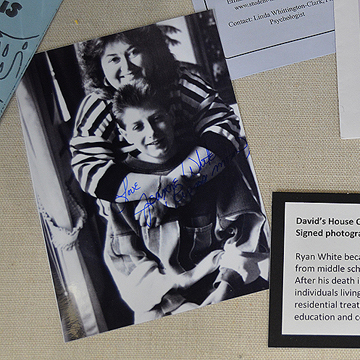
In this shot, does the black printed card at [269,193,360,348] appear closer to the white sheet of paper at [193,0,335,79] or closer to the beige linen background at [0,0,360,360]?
the beige linen background at [0,0,360,360]

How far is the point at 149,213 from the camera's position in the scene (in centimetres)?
35

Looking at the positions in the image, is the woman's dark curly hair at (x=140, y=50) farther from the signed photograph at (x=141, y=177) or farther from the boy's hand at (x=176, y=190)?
the boy's hand at (x=176, y=190)

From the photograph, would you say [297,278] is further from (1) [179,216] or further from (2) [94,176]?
(2) [94,176]

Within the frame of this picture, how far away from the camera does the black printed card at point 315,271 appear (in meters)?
0.35

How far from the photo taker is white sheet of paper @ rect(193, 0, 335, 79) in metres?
0.35

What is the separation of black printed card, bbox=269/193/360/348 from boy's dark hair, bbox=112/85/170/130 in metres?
0.18

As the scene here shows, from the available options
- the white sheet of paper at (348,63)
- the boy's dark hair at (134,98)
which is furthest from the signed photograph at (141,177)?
the white sheet of paper at (348,63)

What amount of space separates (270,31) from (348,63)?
0.10 m

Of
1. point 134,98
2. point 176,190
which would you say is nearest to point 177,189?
point 176,190

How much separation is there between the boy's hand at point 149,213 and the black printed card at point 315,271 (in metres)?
0.13

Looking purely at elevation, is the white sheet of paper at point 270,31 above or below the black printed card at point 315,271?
above

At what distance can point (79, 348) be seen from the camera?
35cm
